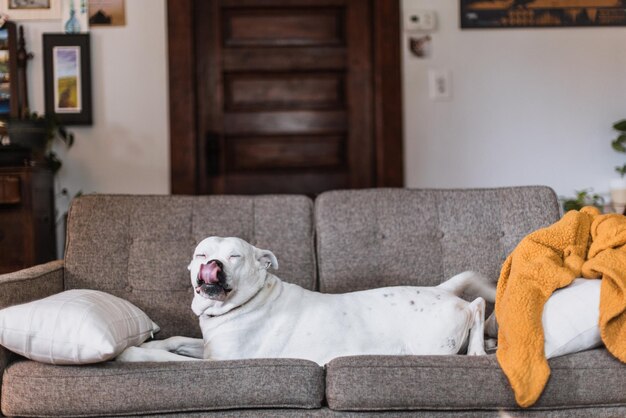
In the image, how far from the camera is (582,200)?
12.2 ft

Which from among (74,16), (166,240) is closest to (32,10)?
(74,16)

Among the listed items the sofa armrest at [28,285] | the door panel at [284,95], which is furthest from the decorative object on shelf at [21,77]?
the sofa armrest at [28,285]

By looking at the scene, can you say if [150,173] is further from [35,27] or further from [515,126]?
[515,126]

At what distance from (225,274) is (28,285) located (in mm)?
628

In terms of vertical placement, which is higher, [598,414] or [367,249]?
[367,249]

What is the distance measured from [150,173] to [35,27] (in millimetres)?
906

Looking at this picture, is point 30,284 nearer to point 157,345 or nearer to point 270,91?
point 157,345

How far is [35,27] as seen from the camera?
12.2ft

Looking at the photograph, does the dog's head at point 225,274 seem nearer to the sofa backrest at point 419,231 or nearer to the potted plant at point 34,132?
the sofa backrest at point 419,231

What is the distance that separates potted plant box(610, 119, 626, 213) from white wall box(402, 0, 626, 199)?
1.7 inches

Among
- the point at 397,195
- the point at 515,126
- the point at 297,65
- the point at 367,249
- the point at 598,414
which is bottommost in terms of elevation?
the point at 598,414

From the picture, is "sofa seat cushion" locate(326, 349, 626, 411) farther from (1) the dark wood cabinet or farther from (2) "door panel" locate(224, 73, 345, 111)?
(2) "door panel" locate(224, 73, 345, 111)

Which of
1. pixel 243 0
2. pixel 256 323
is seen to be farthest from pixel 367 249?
pixel 243 0

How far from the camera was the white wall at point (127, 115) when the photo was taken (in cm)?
375
